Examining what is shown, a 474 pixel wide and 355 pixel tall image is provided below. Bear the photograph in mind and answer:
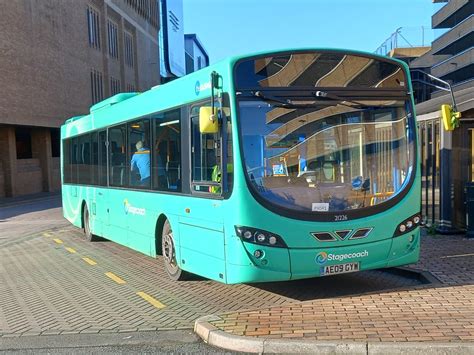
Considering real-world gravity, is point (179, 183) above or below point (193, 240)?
above

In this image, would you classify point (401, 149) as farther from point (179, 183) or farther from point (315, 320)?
point (179, 183)

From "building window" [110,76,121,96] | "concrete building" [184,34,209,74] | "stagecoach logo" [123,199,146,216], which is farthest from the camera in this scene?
"concrete building" [184,34,209,74]

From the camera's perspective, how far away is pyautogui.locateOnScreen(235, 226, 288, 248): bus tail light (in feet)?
19.0

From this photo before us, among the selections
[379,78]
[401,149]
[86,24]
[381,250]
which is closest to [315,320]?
[381,250]

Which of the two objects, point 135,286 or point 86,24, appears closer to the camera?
point 135,286

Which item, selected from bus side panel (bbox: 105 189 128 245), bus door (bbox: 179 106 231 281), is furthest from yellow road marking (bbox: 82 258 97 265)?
bus door (bbox: 179 106 231 281)

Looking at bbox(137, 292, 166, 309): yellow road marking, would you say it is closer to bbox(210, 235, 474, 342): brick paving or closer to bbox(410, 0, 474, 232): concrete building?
bbox(210, 235, 474, 342): brick paving

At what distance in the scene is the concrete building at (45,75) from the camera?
1244 inches

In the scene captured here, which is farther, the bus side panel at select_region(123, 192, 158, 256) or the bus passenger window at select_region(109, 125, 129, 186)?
the bus passenger window at select_region(109, 125, 129, 186)

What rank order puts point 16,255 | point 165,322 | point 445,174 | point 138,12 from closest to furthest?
point 165,322
point 445,174
point 16,255
point 138,12

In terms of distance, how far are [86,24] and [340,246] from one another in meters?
41.4

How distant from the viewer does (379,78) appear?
655 cm

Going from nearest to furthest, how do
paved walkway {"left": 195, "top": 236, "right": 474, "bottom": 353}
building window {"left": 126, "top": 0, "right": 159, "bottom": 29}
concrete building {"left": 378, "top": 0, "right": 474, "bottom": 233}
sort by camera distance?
paved walkway {"left": 195, "top": 236, "right": 474, "bottom": 353}
concrete building {"left": 378, "top": 0, "right": 474, "bottom": 233}
building window {"left": 126, "top": 0, "right": 159, "bottom": 29}

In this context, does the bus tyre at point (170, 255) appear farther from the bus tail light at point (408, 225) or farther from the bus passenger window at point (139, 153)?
the bus tail light at point (408, 225)
